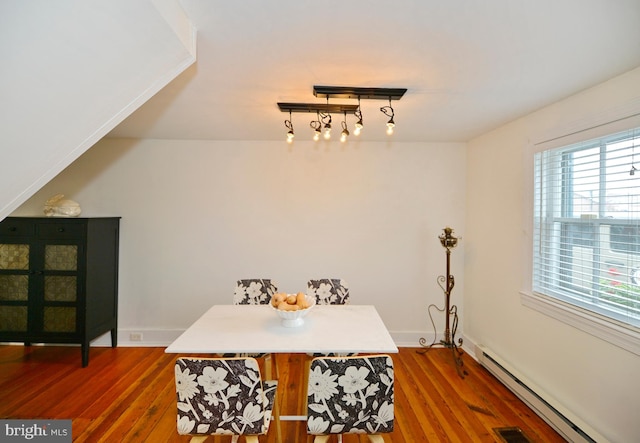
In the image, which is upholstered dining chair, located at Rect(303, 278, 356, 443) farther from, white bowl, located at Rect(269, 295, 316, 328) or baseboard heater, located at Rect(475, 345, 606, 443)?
baseboard heater, located at Rect(475, 345, 606, 443)

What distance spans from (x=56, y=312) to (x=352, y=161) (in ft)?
11.5

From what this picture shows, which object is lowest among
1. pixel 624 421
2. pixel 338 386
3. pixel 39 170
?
pixel 624 421

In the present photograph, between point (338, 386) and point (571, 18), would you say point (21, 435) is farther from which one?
point (571, 18)

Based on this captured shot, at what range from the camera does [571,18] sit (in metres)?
1.28

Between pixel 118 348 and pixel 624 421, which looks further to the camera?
pixel 118 348

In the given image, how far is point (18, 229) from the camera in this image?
2.99m

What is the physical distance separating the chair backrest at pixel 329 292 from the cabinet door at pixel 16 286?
9.50ft

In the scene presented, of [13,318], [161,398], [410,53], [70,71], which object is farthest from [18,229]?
[410,53]

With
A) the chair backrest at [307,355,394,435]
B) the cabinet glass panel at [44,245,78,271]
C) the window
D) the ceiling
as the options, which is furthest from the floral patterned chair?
the cabinet glass panel at [44,245,78,271]

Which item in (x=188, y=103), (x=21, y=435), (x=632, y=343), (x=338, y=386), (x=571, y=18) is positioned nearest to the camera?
(x=571, y=18)

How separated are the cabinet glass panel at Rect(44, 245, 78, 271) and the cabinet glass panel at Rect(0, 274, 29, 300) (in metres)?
0.30

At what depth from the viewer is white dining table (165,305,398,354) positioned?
173cm

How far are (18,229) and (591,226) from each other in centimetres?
502

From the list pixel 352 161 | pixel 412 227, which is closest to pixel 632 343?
pixel 412 227
